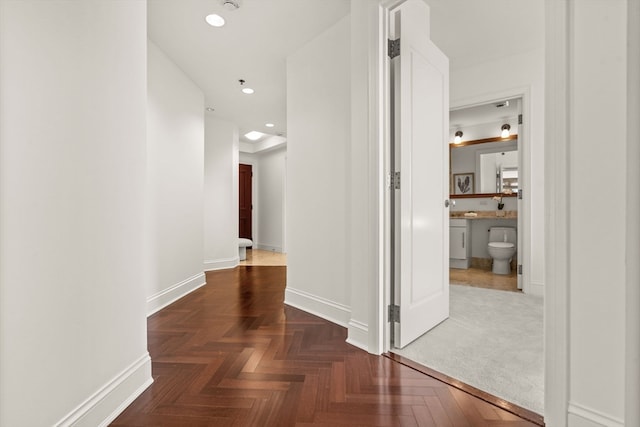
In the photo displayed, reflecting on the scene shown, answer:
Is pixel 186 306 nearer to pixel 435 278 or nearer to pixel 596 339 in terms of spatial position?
pixel 435 278

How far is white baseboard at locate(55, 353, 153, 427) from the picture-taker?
117cm

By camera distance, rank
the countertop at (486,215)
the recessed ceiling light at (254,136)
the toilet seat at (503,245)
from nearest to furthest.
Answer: the toilet seat at (503,245), the countertop at (486,215), the recessed ceiling light at (254,136)

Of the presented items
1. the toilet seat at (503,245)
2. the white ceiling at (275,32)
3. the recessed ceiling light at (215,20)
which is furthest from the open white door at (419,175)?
the toilet seat at (503,245)

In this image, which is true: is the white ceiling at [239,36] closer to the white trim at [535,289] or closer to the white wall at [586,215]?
the white wall at [586,215]

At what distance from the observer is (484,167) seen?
5188 millimetres

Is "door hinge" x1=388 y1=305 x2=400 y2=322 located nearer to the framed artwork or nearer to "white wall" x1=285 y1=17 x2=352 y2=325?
"white wall" x1=285 y1=17 x2=352 y2=325

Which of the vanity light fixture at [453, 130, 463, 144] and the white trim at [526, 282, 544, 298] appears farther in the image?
the vanity light fixture at [453, 130, 463, 144]

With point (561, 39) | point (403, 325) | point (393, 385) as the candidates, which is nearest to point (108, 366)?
point (393, 385)

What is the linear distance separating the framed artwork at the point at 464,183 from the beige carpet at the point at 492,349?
2.70 meters

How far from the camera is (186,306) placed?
3.03 metres

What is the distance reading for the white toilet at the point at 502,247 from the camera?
4406 mm

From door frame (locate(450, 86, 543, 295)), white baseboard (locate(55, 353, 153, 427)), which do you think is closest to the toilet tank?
door frame (locate(450, 86, 543, 295))

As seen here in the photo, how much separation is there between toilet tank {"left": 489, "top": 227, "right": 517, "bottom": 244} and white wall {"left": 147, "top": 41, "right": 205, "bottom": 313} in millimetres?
4603

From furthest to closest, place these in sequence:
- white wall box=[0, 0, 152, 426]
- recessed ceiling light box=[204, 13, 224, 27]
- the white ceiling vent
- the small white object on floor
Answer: the small white object on floor → recessed ceiling light box=[204, 13, 224, 27] → the white ceiling vent → white wall box=[0, 0, 152, 426]
